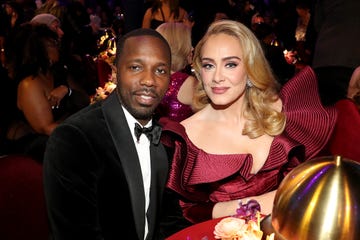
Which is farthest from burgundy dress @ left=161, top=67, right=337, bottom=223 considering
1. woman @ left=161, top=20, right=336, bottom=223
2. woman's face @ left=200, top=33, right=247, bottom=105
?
woman's face @ left=200, top=33, right=247, bottom=105

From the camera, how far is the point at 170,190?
202 centimetres

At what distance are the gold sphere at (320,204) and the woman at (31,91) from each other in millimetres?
2651

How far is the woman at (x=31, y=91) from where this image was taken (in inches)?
129

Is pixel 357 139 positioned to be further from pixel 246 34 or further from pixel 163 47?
pixel 163 47

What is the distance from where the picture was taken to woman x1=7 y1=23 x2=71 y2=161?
10.8 feet

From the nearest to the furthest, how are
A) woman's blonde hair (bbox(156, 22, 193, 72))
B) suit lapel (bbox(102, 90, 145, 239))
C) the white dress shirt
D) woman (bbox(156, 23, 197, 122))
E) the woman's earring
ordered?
suit lapel (bbox(102, 90, 145, 239))
the white dress shirt
the woman's earring
woman (bbox(156, 23, 197, 122))
woman's blonde hair (bbox(156, 22, 193, 72))

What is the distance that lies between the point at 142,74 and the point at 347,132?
133 cm

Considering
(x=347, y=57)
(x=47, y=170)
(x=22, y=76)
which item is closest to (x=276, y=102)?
(x=47, y=170)

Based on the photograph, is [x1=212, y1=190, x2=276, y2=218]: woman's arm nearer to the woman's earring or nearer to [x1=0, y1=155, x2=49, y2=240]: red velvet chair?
the woman's earring

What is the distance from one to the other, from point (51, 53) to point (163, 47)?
208 centimetres

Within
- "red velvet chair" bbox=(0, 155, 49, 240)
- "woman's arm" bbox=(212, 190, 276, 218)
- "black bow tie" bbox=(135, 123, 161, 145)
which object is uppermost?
"black bow tie" bbox=(135, 123, 161, 145)

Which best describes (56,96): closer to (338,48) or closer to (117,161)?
(117,161)

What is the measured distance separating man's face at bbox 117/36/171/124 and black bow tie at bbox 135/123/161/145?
0.05m

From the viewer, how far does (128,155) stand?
5.60 ft
